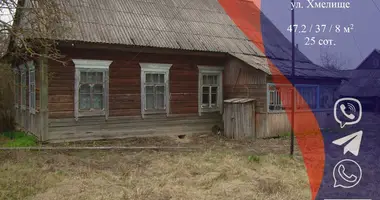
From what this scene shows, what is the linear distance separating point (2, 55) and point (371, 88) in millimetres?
27100

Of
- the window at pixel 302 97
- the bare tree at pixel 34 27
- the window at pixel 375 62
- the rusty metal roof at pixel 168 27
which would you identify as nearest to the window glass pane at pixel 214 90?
the rusty metal roof at pixel 168 27

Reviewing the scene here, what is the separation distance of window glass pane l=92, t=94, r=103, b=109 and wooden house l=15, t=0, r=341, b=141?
30 millimetres

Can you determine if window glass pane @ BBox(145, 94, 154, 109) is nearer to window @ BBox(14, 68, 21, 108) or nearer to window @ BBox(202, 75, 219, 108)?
window @ BBox(202, 75, 219, 108)

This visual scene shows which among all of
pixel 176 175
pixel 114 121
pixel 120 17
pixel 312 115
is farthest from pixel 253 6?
pixel 176 175

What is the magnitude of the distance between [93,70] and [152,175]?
187 inches

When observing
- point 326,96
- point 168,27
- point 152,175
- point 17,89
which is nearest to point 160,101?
point 168,27

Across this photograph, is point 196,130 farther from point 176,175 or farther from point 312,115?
point 176,175

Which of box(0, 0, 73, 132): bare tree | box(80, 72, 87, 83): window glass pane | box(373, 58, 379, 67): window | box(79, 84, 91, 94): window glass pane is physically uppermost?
box(373, 58, 379, 67): window

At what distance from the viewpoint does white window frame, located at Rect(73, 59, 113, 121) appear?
31.6 feet

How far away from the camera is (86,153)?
8516 millimetres

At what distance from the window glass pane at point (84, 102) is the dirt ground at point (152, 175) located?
168 centimetres

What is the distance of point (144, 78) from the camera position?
419 inches

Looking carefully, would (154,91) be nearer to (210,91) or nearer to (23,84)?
(210,91)

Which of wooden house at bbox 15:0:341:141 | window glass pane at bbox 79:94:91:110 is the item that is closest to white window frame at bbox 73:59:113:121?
wooden house at bbox 15:0:341:141
